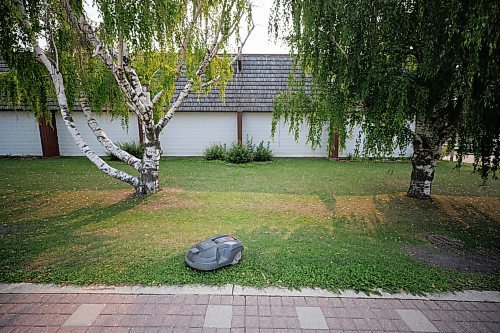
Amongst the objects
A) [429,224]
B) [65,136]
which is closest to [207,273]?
[429,224]

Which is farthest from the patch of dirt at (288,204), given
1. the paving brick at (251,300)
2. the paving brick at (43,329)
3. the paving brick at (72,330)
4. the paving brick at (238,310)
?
the paving brick at (43,329)

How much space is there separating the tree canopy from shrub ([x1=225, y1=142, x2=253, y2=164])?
7714 millimetres

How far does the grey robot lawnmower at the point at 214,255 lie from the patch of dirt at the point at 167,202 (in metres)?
3.21

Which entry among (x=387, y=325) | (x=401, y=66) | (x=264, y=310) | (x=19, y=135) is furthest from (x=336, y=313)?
(x=19, y=135)

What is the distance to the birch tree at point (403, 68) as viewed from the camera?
4355mm

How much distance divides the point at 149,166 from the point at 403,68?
7.12 m

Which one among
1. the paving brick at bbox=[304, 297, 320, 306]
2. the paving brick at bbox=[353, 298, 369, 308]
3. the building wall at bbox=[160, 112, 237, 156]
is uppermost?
the building wall at bbox=[160, 112, 237, 156]

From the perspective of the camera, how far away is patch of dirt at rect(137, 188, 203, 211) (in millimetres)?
7331

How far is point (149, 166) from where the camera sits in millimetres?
8211

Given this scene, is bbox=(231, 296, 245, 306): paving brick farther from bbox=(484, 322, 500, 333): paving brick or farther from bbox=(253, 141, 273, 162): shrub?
bbox=(253, 141, 273, 162): shrub

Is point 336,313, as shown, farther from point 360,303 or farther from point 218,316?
point 218,316

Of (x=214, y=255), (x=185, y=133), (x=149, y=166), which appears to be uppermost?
(x=185, y=133)

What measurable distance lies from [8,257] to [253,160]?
1172 cm

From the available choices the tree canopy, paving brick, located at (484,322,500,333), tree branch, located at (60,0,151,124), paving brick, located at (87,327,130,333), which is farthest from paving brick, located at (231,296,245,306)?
tree branch, located at (60,0,151,124)
